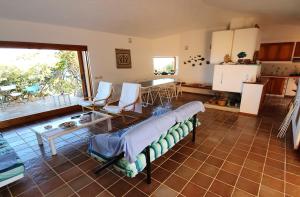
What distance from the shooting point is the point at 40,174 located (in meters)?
2.17

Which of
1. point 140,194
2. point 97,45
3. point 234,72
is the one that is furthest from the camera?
point 97,45

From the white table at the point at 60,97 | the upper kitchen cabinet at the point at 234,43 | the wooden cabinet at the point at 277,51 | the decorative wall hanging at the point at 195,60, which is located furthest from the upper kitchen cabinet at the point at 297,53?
the white table at the point at 60,97

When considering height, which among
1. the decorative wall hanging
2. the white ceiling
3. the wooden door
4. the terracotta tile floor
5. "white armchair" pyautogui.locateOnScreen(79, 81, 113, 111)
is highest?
the white ceiling

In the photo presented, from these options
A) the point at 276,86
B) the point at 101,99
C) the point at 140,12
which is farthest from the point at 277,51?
the point at 101,99

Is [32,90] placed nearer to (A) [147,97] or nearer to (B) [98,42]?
(B) [98,42]

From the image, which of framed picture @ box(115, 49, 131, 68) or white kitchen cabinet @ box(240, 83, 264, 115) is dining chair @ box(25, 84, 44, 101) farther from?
white kitchen cabinet @ box(240, 83, 264, 115)

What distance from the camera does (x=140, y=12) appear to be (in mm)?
4090

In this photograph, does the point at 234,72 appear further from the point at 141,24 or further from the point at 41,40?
the point at 41,40

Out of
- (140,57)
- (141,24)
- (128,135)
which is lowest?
(128,135)

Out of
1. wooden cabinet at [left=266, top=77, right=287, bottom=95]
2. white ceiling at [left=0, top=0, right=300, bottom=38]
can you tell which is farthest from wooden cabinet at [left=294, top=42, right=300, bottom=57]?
white ceiling at [left=0, top=0, right=300, bottom=38]

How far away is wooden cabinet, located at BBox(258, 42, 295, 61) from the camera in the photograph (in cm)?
560

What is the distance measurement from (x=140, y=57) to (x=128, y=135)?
5.36m

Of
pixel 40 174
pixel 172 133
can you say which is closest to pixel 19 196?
pixel 40 174

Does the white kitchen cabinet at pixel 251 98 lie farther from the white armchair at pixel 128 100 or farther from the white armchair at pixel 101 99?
the white armchair at pixel 101 99
